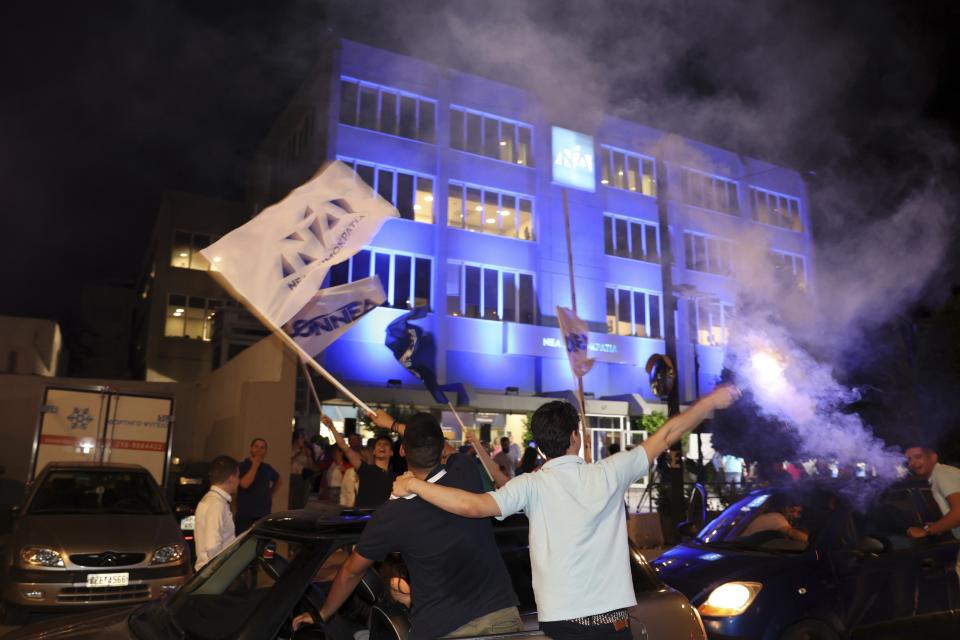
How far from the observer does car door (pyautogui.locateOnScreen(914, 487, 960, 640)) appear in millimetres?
5367

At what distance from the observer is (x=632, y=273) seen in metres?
29.0

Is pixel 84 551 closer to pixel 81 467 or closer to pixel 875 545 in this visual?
pixel 81 467

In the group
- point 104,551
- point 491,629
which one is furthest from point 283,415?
point 491,629

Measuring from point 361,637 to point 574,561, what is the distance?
1209mm

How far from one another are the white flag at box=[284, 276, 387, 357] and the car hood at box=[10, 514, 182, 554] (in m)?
2.45

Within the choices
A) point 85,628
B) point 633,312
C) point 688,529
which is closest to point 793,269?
point 688,529

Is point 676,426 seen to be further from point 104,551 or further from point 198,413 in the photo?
point 198,413

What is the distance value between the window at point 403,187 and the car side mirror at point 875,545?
1980 centimetres

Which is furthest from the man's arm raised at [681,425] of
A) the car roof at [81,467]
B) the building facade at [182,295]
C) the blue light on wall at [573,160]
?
the building facade at [182,295]

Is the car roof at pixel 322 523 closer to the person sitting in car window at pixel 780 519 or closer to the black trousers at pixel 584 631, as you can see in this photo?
the black trousers at pixel 584 631

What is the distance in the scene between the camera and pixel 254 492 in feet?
23.6

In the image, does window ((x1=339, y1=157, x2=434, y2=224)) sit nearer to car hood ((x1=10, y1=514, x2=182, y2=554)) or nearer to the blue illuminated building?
the blue illuminated building

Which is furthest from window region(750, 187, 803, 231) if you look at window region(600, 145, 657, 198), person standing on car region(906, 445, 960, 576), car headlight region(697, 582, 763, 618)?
car headlight region(697, 582, 763, 618)

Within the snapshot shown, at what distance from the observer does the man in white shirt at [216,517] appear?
200 inches
